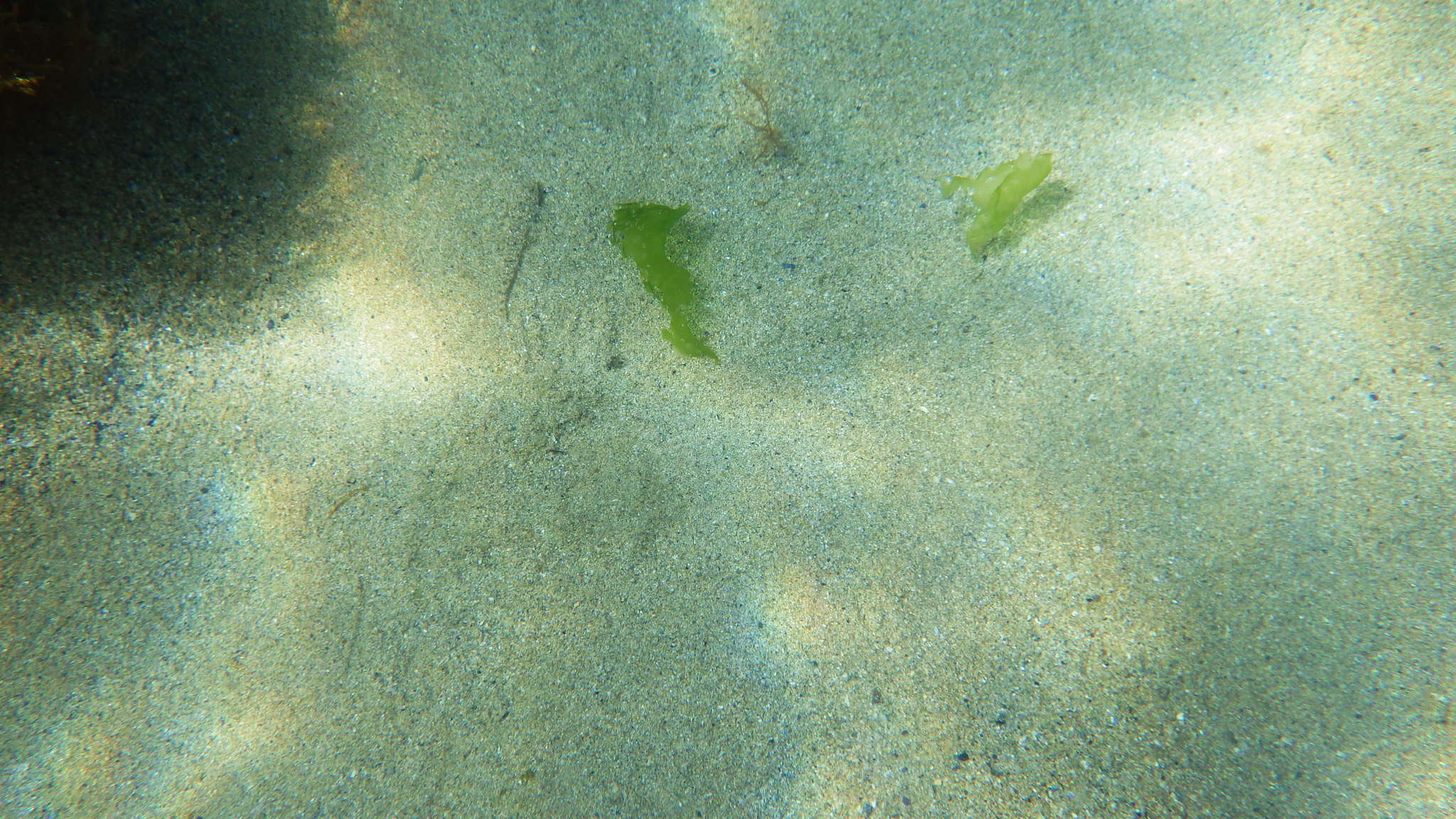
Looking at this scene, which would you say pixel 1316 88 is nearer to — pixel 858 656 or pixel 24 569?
pixel 858 656

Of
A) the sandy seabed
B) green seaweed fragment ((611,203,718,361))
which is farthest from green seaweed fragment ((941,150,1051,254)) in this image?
green seaweed fragment ((611,203,718,361))

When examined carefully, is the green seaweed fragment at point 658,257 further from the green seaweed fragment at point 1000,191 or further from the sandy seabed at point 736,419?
the green seaweed fragment at point 1000,191

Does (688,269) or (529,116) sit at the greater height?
(529,116)

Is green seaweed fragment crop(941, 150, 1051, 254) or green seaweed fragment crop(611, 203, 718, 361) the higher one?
green seaweed fragment crop(611, 203, 718, 361)

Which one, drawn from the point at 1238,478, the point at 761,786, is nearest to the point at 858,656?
the point at 761,786

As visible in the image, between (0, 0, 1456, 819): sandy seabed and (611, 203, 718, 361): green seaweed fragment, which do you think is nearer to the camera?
(0, 0, 1456, 819): sandy seabed

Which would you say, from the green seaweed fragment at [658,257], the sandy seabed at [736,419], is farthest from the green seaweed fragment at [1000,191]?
the green seaweed fragment at [658,257]

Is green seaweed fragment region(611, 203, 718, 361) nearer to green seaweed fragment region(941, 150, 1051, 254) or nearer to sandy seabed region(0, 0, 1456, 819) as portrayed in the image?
sandy seabed region(0, 0, 1456, 819)
